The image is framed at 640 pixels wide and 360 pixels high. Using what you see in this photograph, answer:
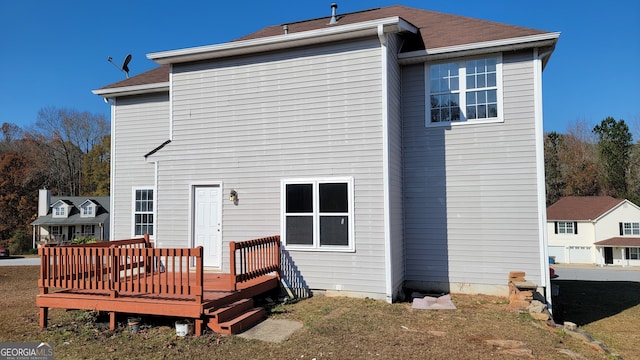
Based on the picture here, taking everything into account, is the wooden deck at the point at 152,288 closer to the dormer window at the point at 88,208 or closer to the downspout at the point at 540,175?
the downspout at the point at 540,175

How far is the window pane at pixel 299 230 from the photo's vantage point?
7691mm

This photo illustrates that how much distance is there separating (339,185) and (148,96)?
21.7 ft

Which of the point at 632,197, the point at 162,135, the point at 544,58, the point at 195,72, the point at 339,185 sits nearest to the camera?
the point at 339,185

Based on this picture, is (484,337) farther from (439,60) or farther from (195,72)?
(195,72)

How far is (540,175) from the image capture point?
25.1ft

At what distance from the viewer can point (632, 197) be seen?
126 feet

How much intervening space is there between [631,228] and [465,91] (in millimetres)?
36481

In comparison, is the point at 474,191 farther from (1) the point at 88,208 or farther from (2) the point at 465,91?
(1) the point at 88,208

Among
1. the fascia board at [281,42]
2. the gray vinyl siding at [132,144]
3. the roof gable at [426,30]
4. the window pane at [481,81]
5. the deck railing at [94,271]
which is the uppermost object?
the roof gable at [426,30]

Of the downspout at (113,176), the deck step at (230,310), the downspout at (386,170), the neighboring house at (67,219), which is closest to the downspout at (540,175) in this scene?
the downspout at (386,170)

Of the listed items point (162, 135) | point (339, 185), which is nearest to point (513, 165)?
point (339, 185)

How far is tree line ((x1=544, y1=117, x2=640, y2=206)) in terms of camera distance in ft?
129

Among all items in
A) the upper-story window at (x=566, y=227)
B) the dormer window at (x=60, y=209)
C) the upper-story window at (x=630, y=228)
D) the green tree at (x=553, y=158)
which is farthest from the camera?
the green tree at (x=553, y=158)

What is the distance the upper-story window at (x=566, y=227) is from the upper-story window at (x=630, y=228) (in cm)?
354
